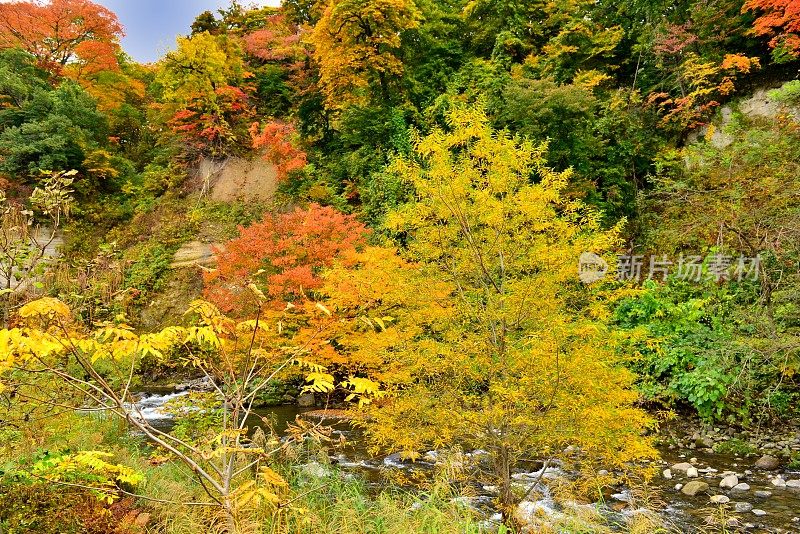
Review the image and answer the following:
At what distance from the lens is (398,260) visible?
8445 millimetres

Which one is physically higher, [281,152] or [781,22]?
[781,22]

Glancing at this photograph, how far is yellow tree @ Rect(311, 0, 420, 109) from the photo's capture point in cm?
1497

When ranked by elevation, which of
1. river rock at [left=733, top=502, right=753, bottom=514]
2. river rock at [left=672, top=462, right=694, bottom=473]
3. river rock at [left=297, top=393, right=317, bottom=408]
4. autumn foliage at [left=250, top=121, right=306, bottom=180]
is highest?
autumn foliage at [left=250, top=121, right=306, bottom=180]

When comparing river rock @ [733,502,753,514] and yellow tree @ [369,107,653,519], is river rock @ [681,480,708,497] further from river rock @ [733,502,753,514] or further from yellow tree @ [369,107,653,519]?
yellow tree @ [369,107,653,519]

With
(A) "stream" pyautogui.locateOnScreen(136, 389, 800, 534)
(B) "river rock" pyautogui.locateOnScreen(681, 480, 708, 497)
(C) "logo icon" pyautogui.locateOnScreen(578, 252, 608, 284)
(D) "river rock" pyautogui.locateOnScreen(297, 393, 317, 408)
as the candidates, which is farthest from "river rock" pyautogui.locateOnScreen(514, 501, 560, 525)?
(D) "river rock" pyautogui.locateOnScreen(297, 393, 317, 408)

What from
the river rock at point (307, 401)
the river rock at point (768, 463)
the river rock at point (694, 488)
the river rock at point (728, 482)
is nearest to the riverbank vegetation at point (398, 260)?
the river rock at point (768, 463)

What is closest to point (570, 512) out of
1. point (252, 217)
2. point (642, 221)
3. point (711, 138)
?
point (642, 221)

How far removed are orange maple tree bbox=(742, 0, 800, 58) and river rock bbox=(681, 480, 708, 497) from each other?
39.0 ft

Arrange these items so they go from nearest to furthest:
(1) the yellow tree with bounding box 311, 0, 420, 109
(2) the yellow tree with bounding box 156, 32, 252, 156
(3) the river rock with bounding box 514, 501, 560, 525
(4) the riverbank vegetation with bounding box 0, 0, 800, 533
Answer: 1. (4) the riverbank vegetation with bounding box 0, 0, 800, 533
2. (3) the river rock with bounding box 514, 501, 560, 525
3. (1) the yellow tree with bounding box 311, 0, 420, 109
4. (2) the yellow tree with bounding box 156, 32, 252, 156

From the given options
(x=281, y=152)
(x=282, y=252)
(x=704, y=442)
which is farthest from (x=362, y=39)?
(x=704, y=442)

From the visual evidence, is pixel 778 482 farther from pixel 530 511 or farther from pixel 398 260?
pixel 398 260

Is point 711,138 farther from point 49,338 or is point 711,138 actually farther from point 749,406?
point 49,338

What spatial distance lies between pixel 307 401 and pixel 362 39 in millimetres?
12209

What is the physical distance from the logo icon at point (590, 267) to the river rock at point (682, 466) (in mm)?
4533
